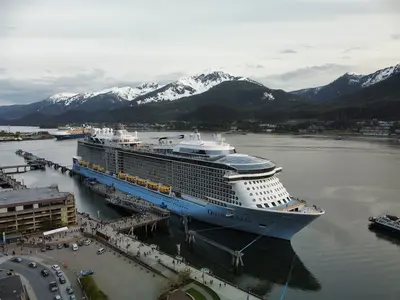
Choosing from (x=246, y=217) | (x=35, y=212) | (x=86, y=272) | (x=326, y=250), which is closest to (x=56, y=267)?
(x=86, y=272)

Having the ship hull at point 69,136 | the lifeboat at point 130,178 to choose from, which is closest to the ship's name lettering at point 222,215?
the lifeboat at point 130,178

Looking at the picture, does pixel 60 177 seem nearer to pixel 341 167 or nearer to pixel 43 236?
pixel 43 236

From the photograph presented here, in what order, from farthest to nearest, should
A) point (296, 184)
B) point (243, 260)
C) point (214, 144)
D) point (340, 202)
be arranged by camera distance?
point (296, 184) < point (340, 202) < point (214, 144) < point (243, 260)

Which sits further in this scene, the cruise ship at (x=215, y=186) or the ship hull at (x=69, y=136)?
the ship hull at (x=69, y=136)

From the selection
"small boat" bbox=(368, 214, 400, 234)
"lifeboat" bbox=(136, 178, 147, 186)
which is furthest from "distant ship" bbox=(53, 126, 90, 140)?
"small boat" bbox=(368, 214, 400, 234)

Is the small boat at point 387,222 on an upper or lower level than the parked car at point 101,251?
lower

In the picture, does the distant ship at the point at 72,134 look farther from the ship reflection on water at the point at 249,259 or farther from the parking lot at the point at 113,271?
the parking lot at the point at 113,271

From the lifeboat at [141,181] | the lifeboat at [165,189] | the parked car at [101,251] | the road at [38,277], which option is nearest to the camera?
the road at [38,277]

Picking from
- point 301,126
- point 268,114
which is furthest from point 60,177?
point 268,114
